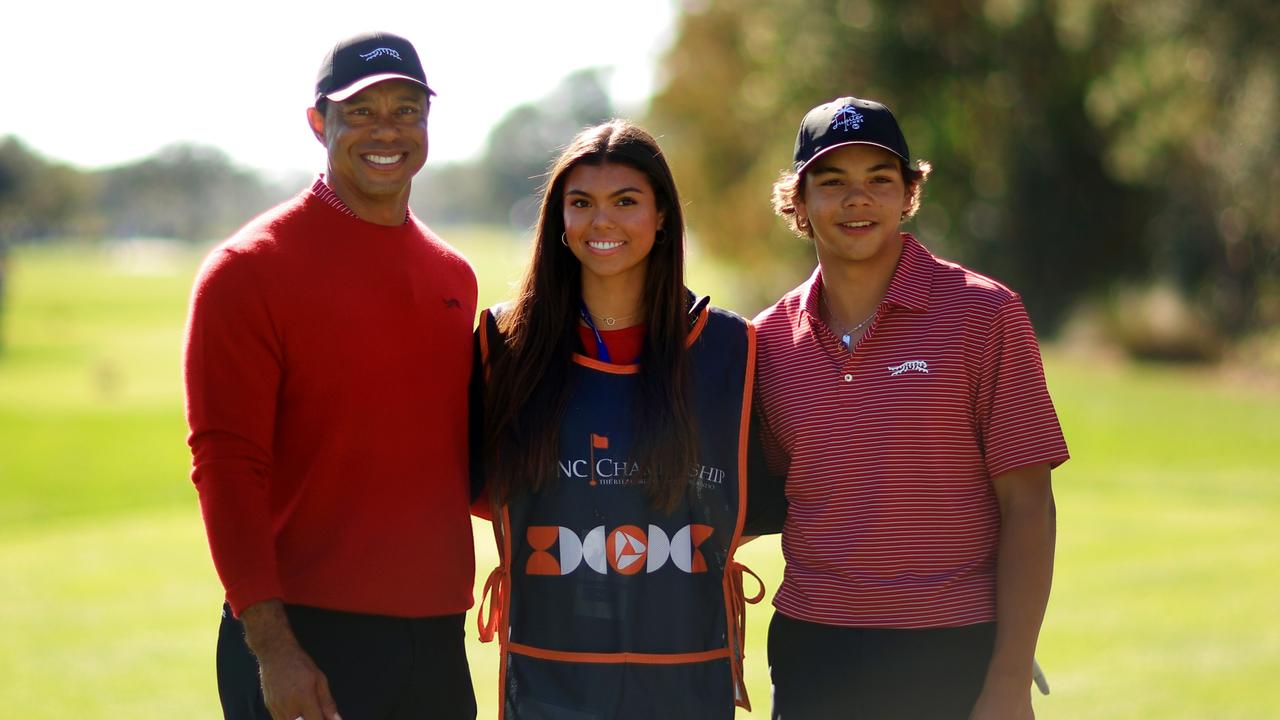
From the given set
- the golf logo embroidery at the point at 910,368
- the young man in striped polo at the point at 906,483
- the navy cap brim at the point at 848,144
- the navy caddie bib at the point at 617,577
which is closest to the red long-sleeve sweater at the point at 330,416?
the navy caddie bib at the point at 617,577

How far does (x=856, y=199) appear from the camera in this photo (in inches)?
139

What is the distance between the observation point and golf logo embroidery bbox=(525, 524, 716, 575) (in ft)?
11.3

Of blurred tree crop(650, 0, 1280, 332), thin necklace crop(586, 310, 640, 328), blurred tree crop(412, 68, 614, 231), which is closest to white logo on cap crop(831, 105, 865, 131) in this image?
thin necklace crop(586, 310, 640, 328)

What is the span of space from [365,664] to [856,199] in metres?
Result: 1.73

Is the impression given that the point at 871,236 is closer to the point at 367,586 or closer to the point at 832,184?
the point at 832,184

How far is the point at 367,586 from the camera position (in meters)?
3.42

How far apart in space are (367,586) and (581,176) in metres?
1.21

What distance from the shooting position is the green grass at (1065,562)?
24.1 feet

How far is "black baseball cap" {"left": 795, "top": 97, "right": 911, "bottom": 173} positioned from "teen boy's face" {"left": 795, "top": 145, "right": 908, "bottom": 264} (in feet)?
0.09

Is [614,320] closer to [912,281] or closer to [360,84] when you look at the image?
[912,281]

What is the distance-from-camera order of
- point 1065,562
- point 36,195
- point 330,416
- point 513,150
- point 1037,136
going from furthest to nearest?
point 513,150 < point 36,195 < point 1037,136 < point 1065,562 < point 330,416

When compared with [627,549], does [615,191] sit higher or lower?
higher

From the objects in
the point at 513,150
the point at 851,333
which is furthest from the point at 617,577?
the point at 513,150

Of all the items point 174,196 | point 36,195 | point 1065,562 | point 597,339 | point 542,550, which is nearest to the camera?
point 542,550
